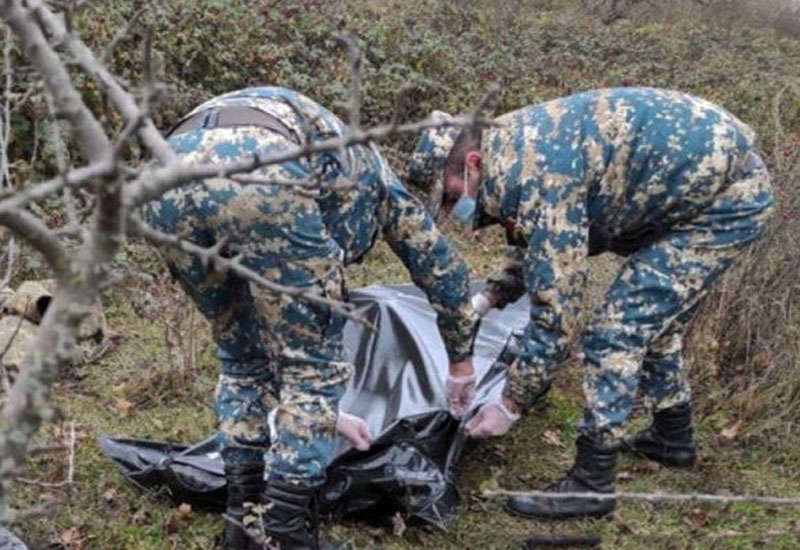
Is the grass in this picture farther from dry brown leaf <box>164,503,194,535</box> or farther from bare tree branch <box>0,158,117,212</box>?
bare tree branch <box>0,158,117,212</box>

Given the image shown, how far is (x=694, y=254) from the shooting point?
10.8 ft

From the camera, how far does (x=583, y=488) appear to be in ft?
11.7

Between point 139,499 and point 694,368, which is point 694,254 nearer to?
point 694,368

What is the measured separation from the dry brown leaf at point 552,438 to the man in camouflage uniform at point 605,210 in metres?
0.51

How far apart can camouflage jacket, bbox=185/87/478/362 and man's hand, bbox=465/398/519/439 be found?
20cm

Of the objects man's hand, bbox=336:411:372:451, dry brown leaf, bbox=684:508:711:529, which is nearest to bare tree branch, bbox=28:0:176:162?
man's hand, bbox=336:411:372:451

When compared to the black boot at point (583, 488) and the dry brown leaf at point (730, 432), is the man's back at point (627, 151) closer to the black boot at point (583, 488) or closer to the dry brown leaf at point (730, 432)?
the black boot at point (583, 488)

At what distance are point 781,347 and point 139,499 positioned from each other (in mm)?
2691

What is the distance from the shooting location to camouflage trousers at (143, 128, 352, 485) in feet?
8.30

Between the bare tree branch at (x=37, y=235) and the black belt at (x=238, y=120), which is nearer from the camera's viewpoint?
the bare tree branch at (x=37, y=235)

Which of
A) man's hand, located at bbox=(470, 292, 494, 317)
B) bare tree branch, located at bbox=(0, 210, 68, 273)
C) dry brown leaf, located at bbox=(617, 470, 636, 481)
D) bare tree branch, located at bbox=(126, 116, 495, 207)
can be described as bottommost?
dry brown leaf, located at bbox=(617, 470, 636, 481)

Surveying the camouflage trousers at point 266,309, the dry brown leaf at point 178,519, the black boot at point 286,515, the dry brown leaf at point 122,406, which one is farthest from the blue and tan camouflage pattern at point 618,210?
the dry brown leaf at point 122,406

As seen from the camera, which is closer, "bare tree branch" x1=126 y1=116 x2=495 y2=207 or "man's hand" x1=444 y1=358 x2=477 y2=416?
"bare tree branch" x1=126 y1=116 x2=495 y2=207

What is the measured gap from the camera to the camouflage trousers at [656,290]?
10.7 ft
